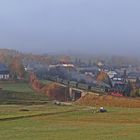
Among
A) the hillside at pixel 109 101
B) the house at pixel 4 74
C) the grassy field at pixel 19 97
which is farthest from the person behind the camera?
the house at pixel 4 74

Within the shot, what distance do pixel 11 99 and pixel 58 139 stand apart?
203 ft

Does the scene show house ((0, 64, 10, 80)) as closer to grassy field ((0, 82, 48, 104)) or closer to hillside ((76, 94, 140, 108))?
grassy field ((0, 82, 48, 104))

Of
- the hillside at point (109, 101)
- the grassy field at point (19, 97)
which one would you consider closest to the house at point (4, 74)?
the grassy field at point (19, 97)

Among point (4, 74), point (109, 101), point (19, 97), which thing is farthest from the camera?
point (4, 74)

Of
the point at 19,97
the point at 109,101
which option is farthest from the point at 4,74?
the point at 109,101

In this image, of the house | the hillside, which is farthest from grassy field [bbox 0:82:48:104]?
the house

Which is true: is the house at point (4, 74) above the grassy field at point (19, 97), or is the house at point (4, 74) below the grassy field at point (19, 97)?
above

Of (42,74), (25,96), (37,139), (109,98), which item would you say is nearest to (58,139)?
(37,139)

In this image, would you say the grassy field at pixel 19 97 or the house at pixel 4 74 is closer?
the grassy field at pixel 19 97

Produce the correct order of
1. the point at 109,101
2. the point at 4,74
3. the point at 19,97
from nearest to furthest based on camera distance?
the point at 109,101, the point at 19,97, the point at 4,74

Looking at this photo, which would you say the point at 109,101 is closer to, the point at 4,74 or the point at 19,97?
the point at 19,97

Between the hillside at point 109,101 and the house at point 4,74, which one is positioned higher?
the house at point 4,74

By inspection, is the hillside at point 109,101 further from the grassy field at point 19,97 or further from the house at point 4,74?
the house at point 4,74

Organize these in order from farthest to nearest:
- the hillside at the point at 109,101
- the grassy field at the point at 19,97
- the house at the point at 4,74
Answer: the house at the point at 4,74, the grassy field at the point at 19,97, the hillside at the point at 109,101
